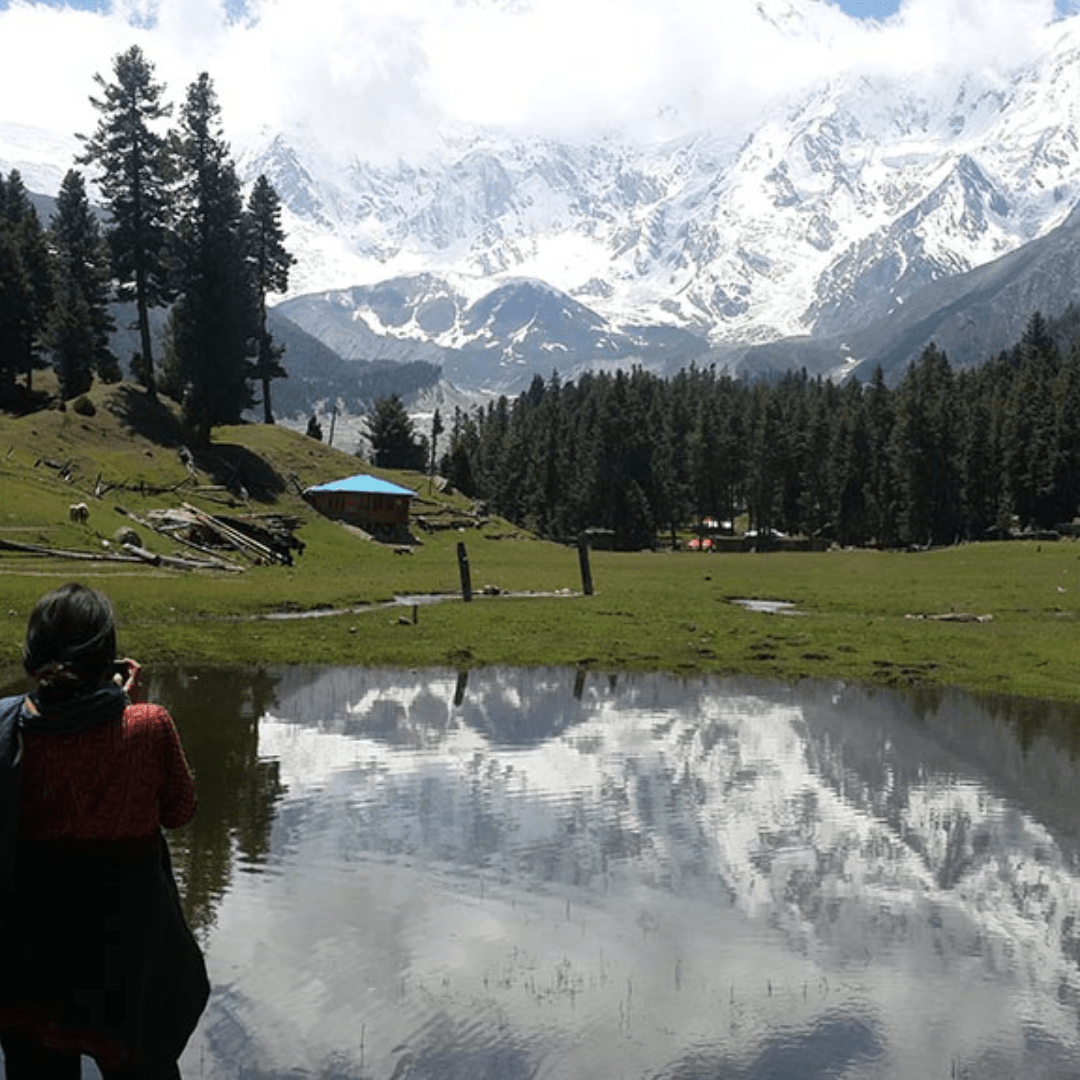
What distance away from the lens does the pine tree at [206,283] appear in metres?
86.2

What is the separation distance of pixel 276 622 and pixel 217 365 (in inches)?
2187

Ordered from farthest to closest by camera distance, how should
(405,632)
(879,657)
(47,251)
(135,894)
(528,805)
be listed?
(47,251) < (405,632) < (879,657) < (528,805) < (135,894)

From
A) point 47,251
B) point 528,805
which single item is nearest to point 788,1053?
point 528,805

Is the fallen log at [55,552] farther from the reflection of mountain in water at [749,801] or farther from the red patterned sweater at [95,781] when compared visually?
the red patterned sweater at [95,781]

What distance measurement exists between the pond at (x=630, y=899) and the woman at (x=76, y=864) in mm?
2776

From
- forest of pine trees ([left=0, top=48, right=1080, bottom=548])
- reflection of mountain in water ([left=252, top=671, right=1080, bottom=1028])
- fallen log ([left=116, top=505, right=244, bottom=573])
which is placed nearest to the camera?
reflection of mountain in water ([left=252, top=671, right=1080, bottom=1028])

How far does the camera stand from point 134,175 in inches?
3497

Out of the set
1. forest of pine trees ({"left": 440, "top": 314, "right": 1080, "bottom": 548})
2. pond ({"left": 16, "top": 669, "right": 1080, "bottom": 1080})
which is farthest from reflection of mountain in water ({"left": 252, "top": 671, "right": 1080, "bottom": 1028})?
forest of pine trees ({"left": 440, "top": 314, "right": 1080, "bottom": 548})

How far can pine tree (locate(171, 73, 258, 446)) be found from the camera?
283 ft

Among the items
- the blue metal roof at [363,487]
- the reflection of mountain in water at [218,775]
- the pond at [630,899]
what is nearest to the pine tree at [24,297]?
the blue metal roof at [363,487]

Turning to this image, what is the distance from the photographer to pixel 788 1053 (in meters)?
8.84

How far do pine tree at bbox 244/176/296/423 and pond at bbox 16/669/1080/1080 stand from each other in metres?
87.8

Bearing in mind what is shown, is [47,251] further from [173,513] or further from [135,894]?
[135,894]

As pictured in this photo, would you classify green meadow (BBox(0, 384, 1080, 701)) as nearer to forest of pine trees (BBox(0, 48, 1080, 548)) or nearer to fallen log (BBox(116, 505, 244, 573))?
fallen log (BBox(116, 505, 244, 573))
